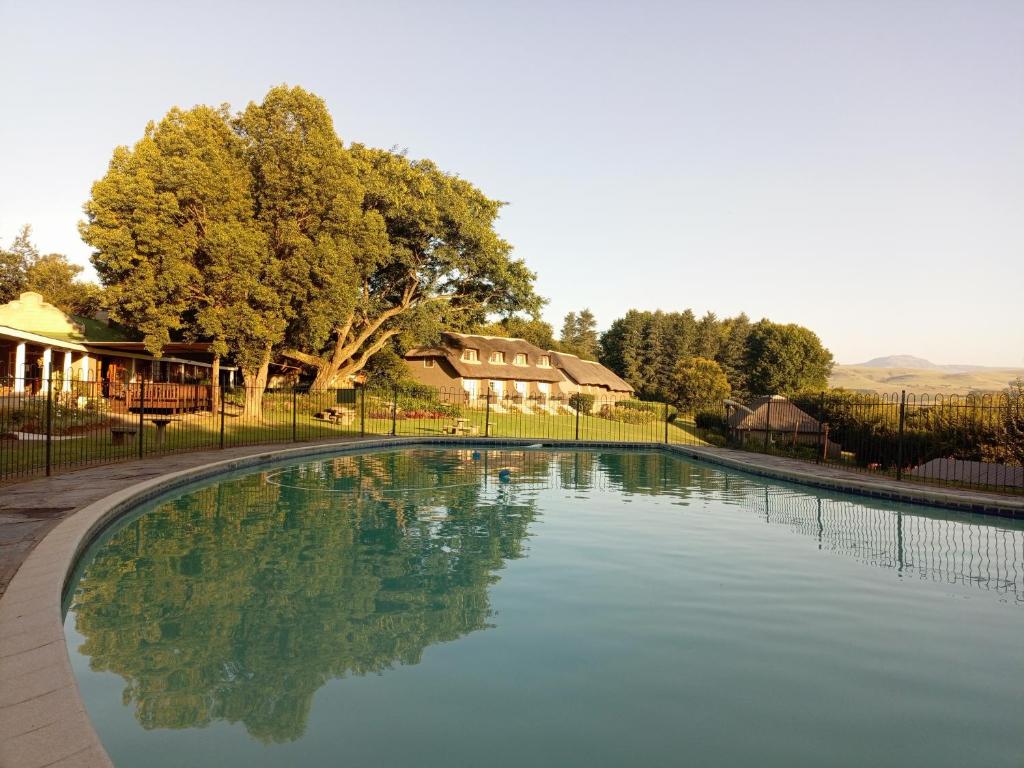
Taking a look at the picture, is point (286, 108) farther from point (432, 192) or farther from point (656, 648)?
point (656, 648)

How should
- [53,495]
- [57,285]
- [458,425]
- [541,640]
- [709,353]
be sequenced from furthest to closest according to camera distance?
[709,353]
[57,285]
[458,425]
[53,495]
[541,640]

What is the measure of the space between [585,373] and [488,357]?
13342mm

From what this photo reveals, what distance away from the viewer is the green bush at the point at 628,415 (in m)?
46.1

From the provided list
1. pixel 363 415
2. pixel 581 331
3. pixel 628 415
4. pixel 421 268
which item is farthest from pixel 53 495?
pixel 581 331

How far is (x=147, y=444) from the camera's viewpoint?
19516 mm

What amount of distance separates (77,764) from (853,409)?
29675 millimetres

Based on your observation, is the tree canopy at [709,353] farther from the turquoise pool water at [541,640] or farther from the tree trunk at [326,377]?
the turquoise pool water at [541,640]

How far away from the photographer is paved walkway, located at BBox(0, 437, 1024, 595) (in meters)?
7.73

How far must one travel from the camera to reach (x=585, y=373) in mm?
62406

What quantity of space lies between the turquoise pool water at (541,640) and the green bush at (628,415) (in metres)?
33.8

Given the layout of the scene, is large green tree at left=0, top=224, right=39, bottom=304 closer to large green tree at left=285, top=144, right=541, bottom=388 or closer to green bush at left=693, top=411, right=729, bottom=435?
large green tree at left=285, top=144, right=541, bottom=388

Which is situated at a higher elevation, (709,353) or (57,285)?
(57,285)

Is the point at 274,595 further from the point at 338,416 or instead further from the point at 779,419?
the point at 779,419

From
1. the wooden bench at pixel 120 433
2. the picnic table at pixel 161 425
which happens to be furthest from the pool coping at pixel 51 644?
the picnic table at pixel 161 425
